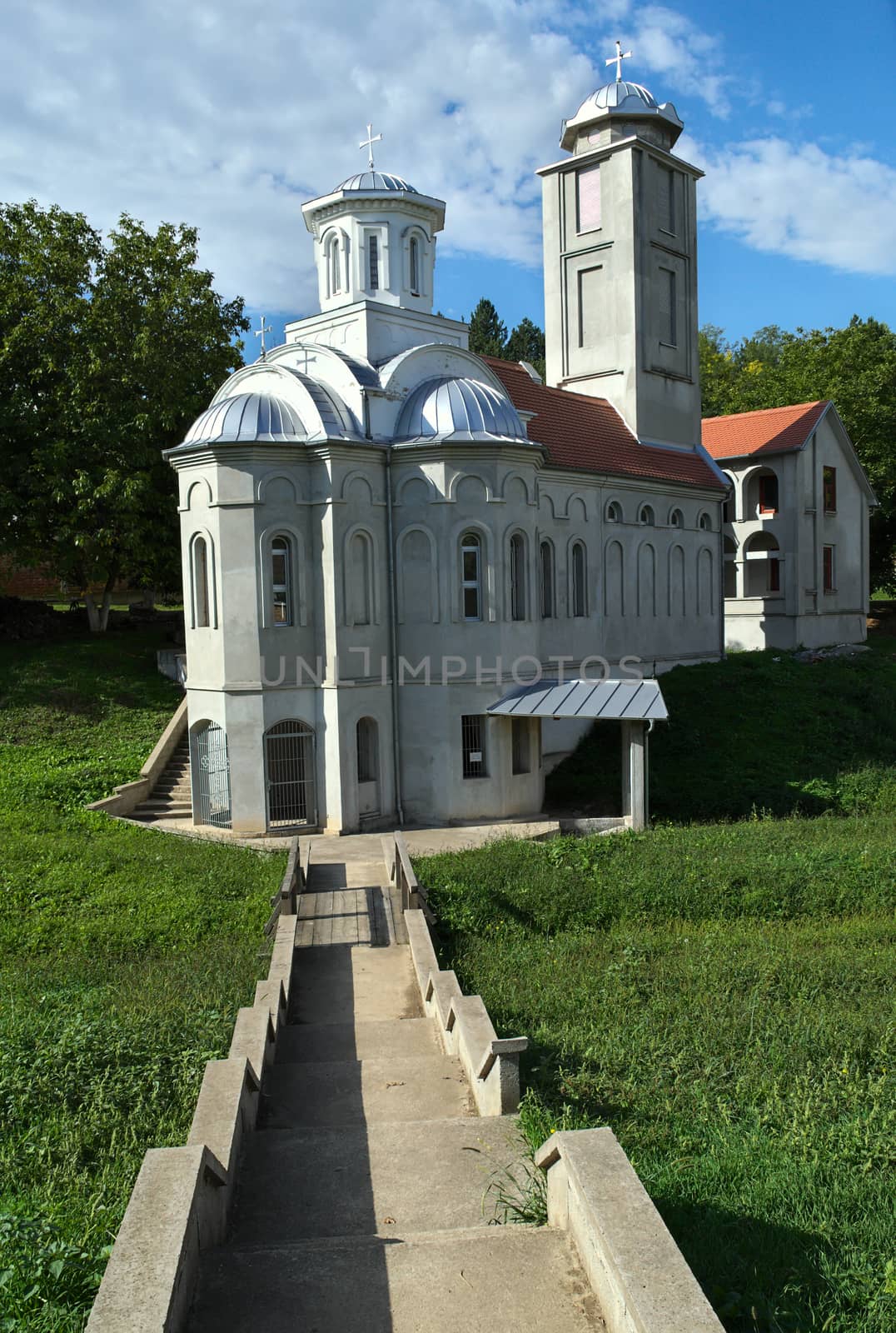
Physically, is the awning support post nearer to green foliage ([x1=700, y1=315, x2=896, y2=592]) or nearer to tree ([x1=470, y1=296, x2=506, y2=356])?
green foliage ([x1=700, y1=315, x2=896, y2=592])

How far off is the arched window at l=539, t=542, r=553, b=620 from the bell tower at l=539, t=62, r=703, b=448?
664 cm

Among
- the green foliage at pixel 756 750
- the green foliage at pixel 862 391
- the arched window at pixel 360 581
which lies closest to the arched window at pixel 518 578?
the arched window at pixel 360 581

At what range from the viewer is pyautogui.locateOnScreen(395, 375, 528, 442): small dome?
2002cm

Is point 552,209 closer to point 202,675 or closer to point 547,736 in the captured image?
point 547,736

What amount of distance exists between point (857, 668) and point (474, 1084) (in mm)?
26807

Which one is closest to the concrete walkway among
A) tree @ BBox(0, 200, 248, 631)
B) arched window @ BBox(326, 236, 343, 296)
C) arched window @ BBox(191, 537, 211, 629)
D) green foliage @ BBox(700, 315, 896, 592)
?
arched window @ BBox(191, 537, 211, 629)

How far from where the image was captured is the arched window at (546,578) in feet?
77.6

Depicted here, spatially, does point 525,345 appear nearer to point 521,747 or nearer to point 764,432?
point 764,432

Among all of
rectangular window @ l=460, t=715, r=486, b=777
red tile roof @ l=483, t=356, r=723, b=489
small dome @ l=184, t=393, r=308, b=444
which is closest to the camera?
small dome @ l=184, t=393, r=308, b=444

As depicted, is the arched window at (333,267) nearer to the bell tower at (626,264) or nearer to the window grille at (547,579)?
the window grille at (547,579)

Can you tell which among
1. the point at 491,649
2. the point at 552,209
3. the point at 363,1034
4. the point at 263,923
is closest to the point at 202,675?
the point at 491,649

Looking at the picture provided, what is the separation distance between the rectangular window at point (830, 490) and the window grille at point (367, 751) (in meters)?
22.8

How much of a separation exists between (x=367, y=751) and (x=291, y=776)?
5.16ft

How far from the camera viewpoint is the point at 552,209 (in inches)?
1172
